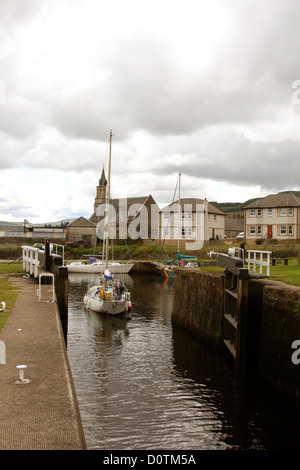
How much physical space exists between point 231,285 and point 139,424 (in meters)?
8.89

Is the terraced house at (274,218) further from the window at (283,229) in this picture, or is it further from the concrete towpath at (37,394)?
the concrete towpath at (37,394)

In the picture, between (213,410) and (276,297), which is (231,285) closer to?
(276,297)

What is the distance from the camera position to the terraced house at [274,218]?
63.4 meters

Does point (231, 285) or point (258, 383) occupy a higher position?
point (231, 285)

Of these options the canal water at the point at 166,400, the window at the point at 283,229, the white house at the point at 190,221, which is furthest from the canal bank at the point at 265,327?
the white house at the point at 190,221

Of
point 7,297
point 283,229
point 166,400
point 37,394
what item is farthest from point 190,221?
point 37,394

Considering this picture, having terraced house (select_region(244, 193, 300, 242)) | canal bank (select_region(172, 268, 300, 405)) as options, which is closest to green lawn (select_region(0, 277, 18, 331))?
canal bank (select_region(172, 268, 300, 405))

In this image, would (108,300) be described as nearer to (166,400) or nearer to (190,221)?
(166,400)

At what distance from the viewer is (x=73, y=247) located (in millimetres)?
82625

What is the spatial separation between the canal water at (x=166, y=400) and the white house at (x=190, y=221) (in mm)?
52698

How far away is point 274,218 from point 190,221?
612 inches

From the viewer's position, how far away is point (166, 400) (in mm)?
13297

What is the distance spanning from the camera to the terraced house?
2498 inches
